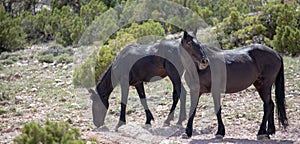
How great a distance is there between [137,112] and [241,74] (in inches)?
120

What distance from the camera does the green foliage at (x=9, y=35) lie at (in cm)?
2189

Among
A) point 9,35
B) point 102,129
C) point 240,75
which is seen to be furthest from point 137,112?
point 9,35

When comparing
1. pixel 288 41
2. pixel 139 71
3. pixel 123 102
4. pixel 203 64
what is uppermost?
pixel 203 64

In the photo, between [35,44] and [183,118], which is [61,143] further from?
[35,44]

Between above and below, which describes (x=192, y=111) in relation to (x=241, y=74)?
below

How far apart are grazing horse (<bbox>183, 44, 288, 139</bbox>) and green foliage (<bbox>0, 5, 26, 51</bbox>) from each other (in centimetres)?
1630

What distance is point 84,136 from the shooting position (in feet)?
22.9

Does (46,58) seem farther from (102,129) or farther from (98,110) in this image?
(102,129)

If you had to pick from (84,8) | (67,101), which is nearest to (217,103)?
(67,101)

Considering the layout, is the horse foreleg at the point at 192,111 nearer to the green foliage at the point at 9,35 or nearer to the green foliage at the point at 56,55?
the green foliage at the point at 56,55

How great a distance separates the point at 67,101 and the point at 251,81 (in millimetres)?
5072

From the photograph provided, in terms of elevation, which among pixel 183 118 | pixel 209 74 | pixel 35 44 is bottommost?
pixel 35 44

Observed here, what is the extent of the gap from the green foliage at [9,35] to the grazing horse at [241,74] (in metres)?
16.3

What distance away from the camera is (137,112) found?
31.5 ft
